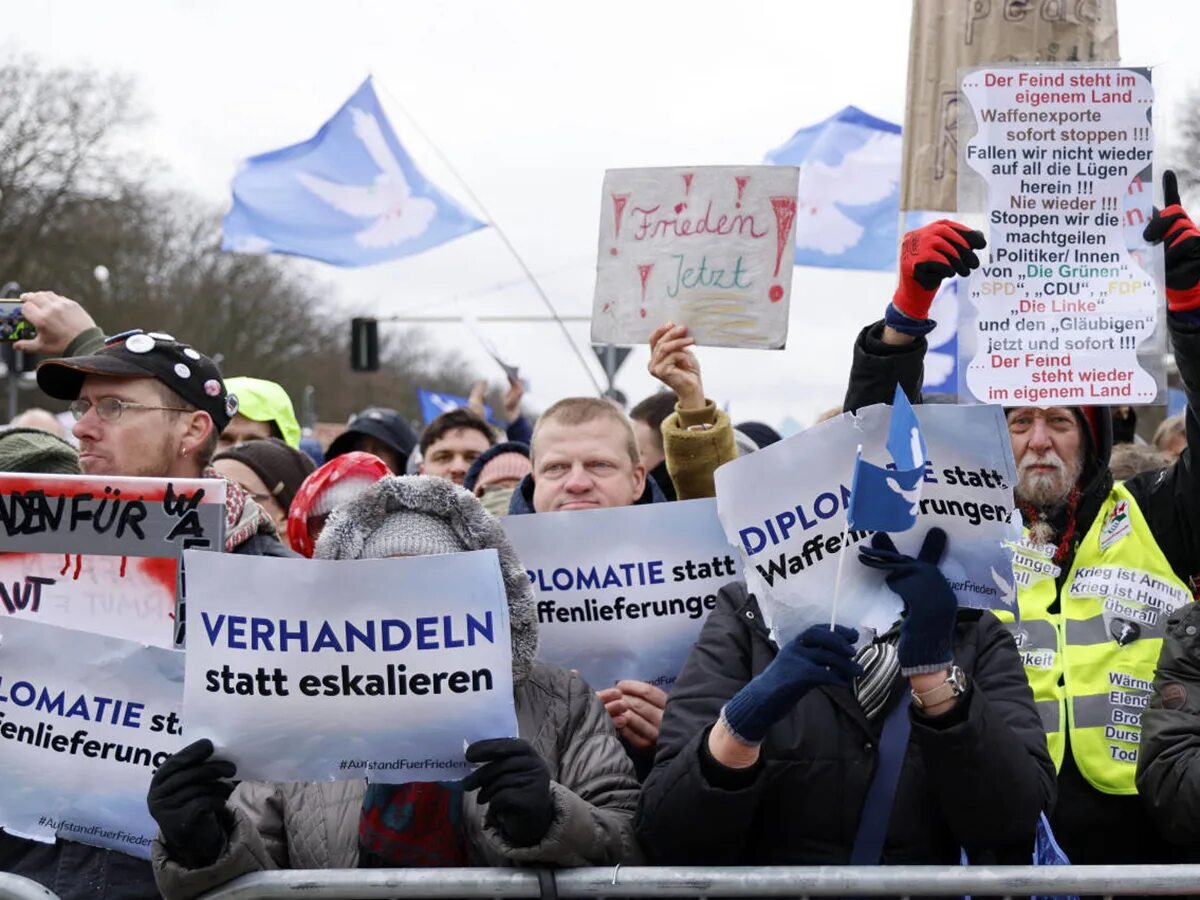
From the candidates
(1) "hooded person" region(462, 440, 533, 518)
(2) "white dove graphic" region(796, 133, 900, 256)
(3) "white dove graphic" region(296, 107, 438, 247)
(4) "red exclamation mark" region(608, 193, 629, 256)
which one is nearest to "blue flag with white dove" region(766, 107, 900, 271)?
(2) "white dove graphic" region(796, 133, 900, 256)

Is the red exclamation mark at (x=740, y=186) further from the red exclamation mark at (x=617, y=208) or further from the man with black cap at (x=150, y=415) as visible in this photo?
the man with black cap at (x=150, y=415)

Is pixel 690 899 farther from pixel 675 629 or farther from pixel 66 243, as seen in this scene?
pixel 66 243

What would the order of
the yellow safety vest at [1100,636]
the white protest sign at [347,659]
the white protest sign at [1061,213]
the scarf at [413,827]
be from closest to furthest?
the white protest sign at [347,659] → the scarf at [413,827] → the yellow safety vest at [1100,636] → the white protest sign at [1061,213]

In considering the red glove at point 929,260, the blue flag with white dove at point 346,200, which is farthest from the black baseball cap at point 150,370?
the blue flag with white dove at point 346,200

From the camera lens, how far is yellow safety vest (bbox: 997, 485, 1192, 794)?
3.55 m

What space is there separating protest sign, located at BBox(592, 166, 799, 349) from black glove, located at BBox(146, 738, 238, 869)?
5.66ft

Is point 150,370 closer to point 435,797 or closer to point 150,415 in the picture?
point 150,415

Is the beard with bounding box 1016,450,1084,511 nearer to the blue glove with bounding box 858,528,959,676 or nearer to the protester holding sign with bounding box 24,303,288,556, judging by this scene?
the blue glove with bounding box 858,528,959,676

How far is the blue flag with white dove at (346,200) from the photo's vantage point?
945cm

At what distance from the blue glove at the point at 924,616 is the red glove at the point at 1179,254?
1164 mm

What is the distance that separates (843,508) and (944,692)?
1.35 feet

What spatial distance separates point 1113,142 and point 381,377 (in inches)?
2770

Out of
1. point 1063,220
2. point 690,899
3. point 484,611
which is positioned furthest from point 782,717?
point 1063,220

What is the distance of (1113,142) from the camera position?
146 inches
